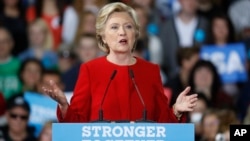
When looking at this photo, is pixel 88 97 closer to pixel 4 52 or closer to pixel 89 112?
pixel 89 112

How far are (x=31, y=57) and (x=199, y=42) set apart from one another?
6.58 ft

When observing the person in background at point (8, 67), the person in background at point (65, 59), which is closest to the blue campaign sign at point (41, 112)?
the person in background at point (8, 67)

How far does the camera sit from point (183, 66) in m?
13.2

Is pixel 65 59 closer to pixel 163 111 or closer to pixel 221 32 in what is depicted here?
pixel 221 32

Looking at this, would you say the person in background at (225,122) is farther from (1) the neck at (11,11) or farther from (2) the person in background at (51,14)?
(1) the neck at (11,11)

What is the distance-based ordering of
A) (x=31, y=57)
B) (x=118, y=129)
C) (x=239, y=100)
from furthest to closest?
(x=31, y=57) → (x=239, y=100) → (x=118, y=129)

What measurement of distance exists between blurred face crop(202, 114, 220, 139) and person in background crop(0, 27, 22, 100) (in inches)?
102

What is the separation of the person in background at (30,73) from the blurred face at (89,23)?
2.86 ft

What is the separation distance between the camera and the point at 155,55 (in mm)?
13688

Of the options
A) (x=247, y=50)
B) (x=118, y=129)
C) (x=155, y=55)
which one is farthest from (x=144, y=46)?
(x=118, y=129)

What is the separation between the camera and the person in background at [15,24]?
13883 mm

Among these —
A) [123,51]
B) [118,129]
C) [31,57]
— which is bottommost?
[118,129]

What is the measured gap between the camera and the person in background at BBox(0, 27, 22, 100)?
13.0m

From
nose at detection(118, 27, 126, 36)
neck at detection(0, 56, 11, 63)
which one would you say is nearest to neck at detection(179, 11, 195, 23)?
neck at detection(0, 56, 11, 63)
